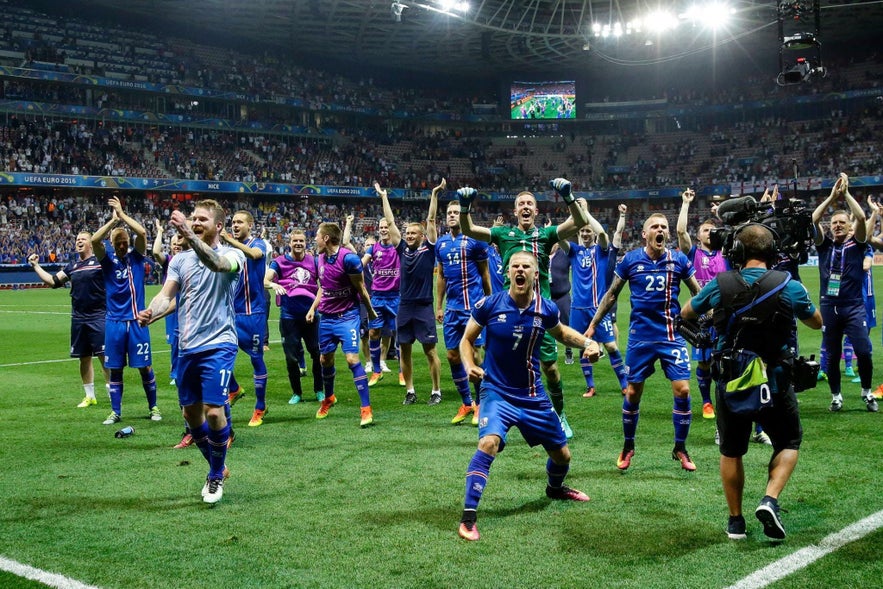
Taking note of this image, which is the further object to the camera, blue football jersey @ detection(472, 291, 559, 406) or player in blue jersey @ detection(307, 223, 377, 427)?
player in blue jersey @ detection(307, 223, 377, 427)

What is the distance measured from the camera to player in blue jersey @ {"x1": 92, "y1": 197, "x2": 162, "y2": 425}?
394 inches

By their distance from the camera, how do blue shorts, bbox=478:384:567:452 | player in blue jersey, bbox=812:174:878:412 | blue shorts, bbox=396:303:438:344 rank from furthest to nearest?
1. blue shorts, bbox=396:303:438:344
2. player in blue jersey, bbox=812:174:878:412
3. blue shorts, bbox=478:384:567:452

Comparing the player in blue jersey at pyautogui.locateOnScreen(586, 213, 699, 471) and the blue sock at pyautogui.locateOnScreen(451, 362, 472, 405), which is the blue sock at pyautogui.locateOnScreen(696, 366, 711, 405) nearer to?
the player in blue jersey at pyautogui.locateOnScreen(586, 213, 699, 471)

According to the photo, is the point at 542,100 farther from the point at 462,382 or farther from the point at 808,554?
the point at 808,554

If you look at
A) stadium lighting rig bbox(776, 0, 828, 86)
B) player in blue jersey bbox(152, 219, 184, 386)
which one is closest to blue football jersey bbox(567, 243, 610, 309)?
player in blue jersey bbox(152, 219, 184, 386)

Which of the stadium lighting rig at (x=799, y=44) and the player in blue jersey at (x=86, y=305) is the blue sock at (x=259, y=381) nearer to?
the player in blue jersey at (x=86, y=305)

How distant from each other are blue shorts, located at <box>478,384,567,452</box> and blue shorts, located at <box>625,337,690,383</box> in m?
1.54

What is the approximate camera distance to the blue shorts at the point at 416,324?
10875 millimetres

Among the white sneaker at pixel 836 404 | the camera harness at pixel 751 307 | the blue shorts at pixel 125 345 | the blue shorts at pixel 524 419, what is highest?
the camera harness at pixel 751 307

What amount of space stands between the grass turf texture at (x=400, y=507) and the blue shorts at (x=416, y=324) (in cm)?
103

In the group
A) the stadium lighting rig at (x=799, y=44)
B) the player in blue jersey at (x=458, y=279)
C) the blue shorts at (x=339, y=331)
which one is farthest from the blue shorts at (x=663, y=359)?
the stadium lighting rig at (x=799, y=44)

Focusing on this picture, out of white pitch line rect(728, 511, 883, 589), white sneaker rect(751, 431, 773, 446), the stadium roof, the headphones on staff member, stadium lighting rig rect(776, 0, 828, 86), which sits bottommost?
white pitch line rect(728, 511, 883, 589)

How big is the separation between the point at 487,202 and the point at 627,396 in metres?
58.4

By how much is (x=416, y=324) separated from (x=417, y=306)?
9.6 inches
